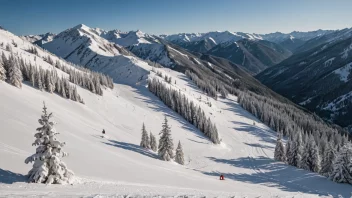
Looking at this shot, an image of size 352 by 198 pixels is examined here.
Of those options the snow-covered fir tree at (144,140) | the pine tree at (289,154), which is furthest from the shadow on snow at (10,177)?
the pine tree at (289,154)

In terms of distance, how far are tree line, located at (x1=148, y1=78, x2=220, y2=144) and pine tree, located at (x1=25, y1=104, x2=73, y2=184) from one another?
89.4 m

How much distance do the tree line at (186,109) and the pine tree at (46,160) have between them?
89397 mm

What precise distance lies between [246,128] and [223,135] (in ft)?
88.6

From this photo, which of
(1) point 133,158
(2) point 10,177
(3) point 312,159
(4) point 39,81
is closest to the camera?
(2) point 10,177

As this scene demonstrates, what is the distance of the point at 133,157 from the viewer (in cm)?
5388

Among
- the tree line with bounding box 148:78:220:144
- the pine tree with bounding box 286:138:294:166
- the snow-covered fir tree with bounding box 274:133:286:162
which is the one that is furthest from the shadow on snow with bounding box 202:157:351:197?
the tree line with bounding box 148:78:220:144

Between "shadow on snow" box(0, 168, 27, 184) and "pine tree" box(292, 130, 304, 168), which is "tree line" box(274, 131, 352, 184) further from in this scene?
"shadow on snow" box(0, 168, 27, 184)

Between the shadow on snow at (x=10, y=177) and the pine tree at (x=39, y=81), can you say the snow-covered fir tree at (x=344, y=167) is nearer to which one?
the shadow on snow at (x=10, y=177)

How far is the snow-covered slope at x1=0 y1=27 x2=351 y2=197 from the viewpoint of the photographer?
1215 inches

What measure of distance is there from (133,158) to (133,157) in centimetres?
111

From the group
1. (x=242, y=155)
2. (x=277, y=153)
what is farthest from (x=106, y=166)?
(x=242, y=155)

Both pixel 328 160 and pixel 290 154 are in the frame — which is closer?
pixel 328 160

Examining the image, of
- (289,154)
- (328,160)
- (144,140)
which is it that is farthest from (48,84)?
(328,160)

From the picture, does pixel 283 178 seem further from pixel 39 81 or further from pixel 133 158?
pixel 39 81
